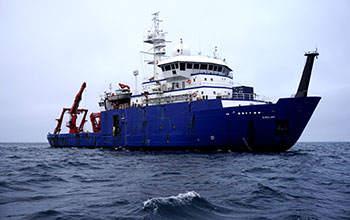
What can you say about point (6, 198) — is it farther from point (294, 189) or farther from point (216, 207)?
A: point (294, 189)

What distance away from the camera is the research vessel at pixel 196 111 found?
78.3 ft

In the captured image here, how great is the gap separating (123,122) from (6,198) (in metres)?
25.4

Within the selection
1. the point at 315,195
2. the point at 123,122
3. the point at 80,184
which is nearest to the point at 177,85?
the point at 123,122

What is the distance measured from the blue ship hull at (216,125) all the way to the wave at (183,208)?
55.0 feet

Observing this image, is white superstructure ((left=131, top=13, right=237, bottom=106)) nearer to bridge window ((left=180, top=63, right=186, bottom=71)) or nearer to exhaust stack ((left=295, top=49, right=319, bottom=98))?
bridge window ((left=180, top=63, right=186, bottom=71))

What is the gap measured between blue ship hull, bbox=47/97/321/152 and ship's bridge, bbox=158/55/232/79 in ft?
12.2

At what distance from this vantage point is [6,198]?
375 inches

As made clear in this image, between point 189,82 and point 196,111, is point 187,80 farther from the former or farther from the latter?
point 196,111

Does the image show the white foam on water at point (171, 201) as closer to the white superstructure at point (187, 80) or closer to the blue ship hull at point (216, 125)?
the blue ship hull at point (216, 125)

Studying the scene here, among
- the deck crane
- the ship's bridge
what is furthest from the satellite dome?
the deck crane

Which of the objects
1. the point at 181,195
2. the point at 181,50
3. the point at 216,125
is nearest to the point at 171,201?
the point at 181,195

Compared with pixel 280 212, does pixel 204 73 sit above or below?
above

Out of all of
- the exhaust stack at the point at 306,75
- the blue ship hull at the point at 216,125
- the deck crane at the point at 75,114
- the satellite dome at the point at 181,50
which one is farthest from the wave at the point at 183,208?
the deck crane at the point at 75,114

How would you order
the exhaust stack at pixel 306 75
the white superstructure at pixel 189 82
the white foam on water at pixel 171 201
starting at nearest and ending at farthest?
the white foam on water at pixel 171 201
the exhaust stack at pixel 306 75
the white superstructure at pixel 189 82
